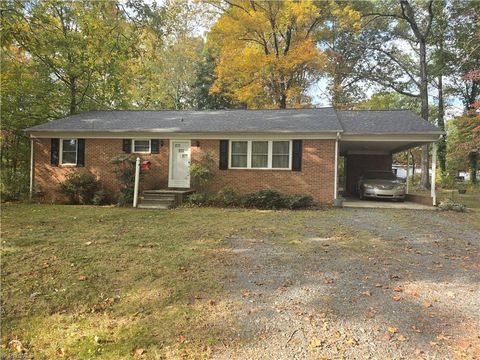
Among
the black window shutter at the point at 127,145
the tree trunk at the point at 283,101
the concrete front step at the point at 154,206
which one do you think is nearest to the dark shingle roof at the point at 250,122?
the black window shutter at the point at 127,145

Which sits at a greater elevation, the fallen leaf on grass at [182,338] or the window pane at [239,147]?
the window pane at [239,147]

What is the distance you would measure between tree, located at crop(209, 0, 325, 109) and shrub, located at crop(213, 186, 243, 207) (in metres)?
13.8

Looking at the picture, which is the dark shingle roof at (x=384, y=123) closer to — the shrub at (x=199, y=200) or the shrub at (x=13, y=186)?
the shrub at (x=199, y=200)

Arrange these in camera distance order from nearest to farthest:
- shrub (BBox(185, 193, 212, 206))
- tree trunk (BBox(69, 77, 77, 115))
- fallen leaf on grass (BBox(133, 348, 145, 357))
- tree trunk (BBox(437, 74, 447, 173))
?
1. fallen leaf on grass (BBox(133, 348, 145, 357))
2. shrub (BBox(185, 193, 212, 206))
3. tree trunk (BBox(69, 77, 77, 115))
4. tree trunk (BBox(437, 74, 447, 173))

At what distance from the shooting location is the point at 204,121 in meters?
15.4

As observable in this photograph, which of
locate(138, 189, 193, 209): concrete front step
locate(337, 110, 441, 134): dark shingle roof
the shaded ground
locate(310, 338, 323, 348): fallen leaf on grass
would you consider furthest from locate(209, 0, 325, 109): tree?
locate(310, 338, 323, 348): fallen leaf on grass

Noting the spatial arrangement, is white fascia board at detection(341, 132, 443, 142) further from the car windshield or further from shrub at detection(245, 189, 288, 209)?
shrub at detection(245, 189, 288, 209)

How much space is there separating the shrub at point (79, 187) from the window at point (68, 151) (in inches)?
36.3

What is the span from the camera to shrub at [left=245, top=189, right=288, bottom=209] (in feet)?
41.1

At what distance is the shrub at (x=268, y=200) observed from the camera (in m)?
12.5

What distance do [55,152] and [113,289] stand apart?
41.4ft

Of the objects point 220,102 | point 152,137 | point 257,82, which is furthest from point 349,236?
point 220,102

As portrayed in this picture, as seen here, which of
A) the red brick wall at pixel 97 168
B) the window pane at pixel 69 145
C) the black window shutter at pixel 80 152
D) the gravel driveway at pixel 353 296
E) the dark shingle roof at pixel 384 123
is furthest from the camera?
the window pane at pixel 69 145

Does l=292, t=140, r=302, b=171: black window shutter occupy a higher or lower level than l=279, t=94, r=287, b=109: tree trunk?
lower
